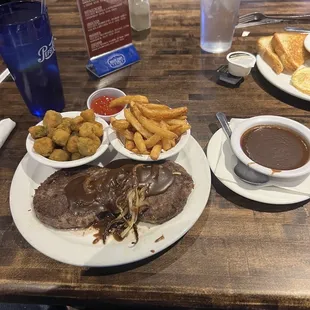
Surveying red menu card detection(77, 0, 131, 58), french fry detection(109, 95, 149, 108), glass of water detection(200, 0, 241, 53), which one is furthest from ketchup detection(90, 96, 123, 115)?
glass of water detection(200, 0, 241, 53)

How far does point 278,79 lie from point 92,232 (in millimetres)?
1359

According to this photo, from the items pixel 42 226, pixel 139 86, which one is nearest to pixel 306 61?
pixel 139 86

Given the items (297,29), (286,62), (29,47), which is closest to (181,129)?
(29,47)

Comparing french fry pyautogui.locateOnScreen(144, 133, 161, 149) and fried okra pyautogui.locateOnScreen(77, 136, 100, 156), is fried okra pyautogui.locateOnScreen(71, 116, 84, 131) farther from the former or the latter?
french fry pyautogui.locateOnScreen(144, 133, 161, 149)

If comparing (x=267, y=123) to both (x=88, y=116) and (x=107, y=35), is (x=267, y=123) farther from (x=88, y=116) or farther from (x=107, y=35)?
(x=107, y=35)

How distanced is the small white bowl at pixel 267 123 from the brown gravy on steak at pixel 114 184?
307 millimetres

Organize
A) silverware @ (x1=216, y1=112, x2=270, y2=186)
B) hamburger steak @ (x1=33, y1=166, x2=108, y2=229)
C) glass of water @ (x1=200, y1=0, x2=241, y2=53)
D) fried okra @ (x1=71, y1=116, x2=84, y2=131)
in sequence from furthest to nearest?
glass of water @ (x1=200, y1=0, x2=241, y2=53) → fried okra @ (x1=71, y1=116, x2=84, y2=131) → silverware @ (x1=216, y1=112, x2=270, y2=186) → hamburger steak @ (x1=33, y1=166, x2=108, y2=229)

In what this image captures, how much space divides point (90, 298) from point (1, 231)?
46 cm

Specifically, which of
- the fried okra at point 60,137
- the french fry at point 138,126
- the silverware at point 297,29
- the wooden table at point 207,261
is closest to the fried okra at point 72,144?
the fried okra at point 60,137

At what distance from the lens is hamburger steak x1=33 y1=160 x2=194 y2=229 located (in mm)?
1201

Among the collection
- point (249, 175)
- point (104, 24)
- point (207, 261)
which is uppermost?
point (104, 24)

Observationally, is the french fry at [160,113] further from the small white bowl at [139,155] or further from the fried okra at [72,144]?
the fried okra at [72,144]

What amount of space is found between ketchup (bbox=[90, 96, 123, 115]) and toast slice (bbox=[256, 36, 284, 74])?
0.96m

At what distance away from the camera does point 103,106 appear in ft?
5.68
